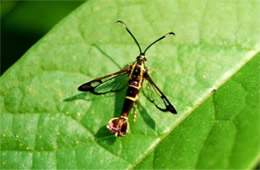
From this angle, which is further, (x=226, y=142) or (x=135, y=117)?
(x=135, y=117)

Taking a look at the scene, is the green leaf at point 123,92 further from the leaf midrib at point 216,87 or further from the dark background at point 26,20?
the dark background at point 26,20

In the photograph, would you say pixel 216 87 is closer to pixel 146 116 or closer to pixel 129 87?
pixel 146 116

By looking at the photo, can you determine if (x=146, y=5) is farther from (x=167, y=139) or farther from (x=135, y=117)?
(x=167, y=139)

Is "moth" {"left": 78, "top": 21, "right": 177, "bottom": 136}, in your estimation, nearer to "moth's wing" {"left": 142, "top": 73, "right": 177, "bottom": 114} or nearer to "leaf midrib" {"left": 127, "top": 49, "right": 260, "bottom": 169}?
"moth's wing" {"left": 142, "top": 73, "right": 177, "bottom": 114}

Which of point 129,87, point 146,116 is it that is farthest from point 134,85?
point 146,116

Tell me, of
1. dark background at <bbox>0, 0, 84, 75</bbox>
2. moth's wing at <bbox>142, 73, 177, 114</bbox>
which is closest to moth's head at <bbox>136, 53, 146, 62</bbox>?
moth's wing at <bbox>142, 73, 177, 114</bbox>

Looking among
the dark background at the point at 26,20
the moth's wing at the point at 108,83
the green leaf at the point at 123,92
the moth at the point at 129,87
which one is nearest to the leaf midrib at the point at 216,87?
the green leaf at the point at 123,92

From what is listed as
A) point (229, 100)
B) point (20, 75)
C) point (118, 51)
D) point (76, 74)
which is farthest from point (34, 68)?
point (229, 100)
